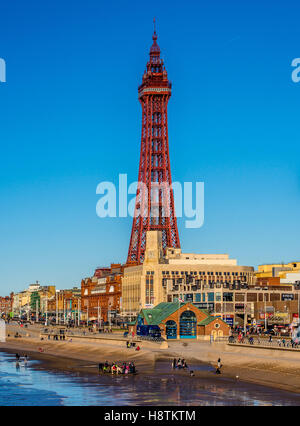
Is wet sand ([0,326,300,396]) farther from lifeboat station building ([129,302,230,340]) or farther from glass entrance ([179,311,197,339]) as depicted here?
glass entrance ([179,311,197,339])

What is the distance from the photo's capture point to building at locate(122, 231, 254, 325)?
16885 cm

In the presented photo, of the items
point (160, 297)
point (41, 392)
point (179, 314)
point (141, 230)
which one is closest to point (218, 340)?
point (179, 314)

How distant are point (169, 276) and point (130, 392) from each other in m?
118

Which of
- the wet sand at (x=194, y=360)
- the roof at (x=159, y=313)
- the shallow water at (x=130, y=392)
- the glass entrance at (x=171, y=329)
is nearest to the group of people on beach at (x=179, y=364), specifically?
the wet sand at (x=194, y=360)

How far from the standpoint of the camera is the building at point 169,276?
168850 millimetres

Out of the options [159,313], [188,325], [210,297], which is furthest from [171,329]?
[210,297]

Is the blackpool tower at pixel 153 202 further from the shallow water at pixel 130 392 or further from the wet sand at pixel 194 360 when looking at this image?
the shallow water at pixel 130 392

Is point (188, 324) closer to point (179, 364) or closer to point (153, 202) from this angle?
point (179, 364)

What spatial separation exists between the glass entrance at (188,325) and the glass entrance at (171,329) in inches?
36.4

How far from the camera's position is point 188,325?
11056 cm

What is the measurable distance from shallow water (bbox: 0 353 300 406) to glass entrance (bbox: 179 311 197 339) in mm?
38124
